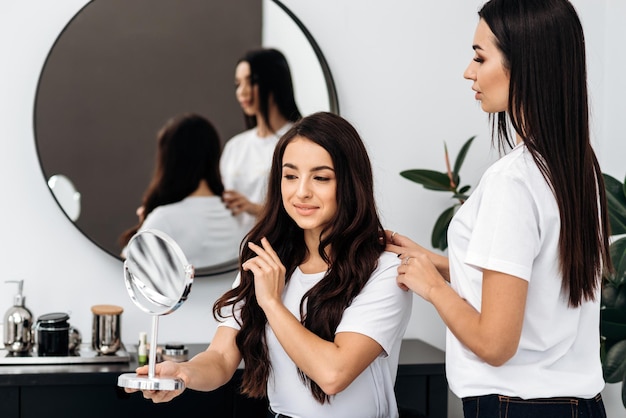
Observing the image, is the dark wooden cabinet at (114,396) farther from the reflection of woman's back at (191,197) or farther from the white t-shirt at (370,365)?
the reflection of woman's back at (191,197)

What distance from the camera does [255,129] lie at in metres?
2.61

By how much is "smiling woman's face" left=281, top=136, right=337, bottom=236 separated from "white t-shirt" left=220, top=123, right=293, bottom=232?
74 cm

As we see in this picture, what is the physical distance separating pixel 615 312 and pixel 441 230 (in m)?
0.57

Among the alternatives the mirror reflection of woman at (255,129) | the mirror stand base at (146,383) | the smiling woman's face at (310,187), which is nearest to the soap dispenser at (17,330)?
the mirror reflection of woman at (255,129)

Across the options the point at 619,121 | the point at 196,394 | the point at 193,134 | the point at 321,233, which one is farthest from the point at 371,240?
the point at 619,121

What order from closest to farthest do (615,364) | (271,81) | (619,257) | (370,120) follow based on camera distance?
(619,257)
(615,364)
(271,81)
(370,120)

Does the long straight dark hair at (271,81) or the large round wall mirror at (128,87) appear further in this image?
the long straight dark hair at (271,81)

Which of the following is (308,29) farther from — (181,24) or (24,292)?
(24,292)

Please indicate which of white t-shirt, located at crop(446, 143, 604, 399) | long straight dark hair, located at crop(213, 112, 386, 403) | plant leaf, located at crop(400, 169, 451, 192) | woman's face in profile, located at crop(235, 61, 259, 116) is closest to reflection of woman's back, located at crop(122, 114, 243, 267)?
woman's face in profile, located at crop(235, 61, 259, 116)

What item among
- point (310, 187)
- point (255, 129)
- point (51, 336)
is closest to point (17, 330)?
point (51, 336)

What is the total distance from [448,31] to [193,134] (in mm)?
959

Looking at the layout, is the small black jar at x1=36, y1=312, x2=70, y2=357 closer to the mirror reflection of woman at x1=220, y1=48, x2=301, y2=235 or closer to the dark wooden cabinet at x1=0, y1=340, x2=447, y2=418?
the dark wooden cabinet at x1=0, y1=340, x2=447, y2=418

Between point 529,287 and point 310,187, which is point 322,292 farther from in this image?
point 529,287

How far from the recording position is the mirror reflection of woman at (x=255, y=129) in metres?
2.60
